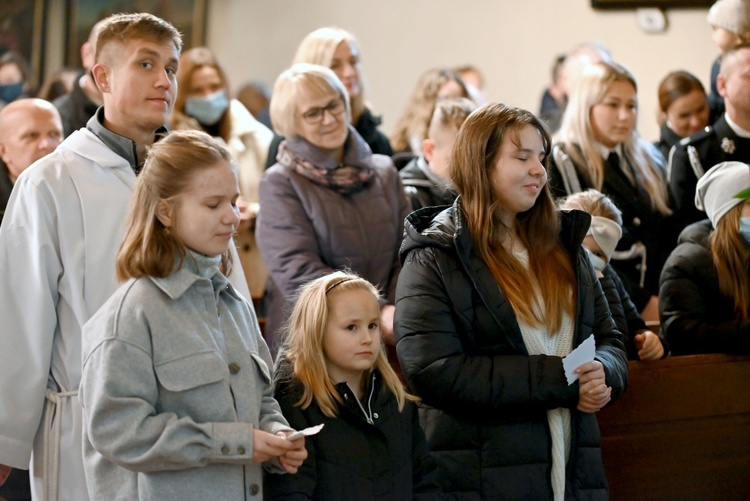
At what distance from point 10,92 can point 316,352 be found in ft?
16.6

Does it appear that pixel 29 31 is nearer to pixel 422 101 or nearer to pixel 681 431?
pixel 422 101

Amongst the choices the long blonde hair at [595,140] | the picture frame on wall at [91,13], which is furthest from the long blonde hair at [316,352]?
the picture frame on wall at [91,13]

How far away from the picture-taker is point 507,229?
10.6 feet

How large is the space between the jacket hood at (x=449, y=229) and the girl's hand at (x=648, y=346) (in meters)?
0.81

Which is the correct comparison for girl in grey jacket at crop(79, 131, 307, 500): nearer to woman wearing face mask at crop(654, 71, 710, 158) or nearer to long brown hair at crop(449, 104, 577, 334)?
long brown hair at crop(449, 104, 577, 334)

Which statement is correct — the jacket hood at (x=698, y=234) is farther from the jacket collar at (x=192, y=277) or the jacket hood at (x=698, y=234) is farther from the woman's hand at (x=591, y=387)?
the jacket collar at (x=192, y=277)

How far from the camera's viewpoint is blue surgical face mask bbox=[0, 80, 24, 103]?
728 centimetres

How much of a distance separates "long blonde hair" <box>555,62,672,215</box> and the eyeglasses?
3.66ft

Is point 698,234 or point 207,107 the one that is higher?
point 207,107

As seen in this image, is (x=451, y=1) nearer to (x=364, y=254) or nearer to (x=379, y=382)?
(x=364, y=254)

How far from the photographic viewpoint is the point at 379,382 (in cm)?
301

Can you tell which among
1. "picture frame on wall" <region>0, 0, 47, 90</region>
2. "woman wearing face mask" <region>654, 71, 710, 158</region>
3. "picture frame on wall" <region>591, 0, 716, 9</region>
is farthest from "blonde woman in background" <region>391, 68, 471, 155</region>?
"picture frame on wall" <region>0, 0, 47, 90</region>

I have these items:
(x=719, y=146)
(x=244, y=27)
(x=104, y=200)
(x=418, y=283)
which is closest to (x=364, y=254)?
(x=418, y=283)

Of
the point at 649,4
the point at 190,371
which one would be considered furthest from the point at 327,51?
the point at 649,4
